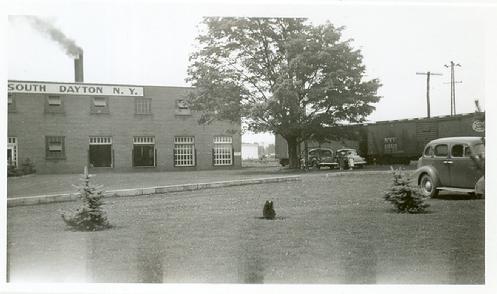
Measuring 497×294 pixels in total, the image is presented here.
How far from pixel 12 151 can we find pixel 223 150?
4570 mm

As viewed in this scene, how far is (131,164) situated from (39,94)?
184 cm

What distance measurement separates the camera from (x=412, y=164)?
7.77 meters

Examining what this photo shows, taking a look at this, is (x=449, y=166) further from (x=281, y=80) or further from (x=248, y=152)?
(x=248, y=152)

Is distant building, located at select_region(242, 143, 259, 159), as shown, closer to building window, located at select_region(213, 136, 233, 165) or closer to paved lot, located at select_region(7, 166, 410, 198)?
building window, located at select_region(213, 136, 233, 165)

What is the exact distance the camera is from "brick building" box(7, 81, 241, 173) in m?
6.56

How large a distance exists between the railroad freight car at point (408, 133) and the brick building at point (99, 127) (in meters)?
3.37

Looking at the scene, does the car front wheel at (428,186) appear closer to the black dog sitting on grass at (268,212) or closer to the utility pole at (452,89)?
the utility pole at (452,89)

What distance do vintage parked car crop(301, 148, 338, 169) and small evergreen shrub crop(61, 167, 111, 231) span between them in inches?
178

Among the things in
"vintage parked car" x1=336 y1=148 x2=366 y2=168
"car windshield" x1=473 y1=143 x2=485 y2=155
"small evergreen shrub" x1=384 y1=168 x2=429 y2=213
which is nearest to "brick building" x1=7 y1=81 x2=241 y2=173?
"vintage parked car" x1=336 y1=148 x2=366 y2=168

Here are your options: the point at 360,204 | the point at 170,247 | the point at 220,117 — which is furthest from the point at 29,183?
the point at 360,204

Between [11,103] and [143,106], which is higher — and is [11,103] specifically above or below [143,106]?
below

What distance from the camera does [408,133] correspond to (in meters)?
8.00

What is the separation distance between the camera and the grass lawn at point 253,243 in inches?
221

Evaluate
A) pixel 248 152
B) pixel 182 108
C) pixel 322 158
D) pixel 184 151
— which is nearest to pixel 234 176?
pixel 184 151
